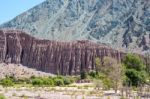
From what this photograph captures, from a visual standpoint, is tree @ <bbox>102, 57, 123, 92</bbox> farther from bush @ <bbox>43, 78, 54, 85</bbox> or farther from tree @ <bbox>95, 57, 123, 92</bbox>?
bush @ <bbox>43, 78, 54, 85</bbox>

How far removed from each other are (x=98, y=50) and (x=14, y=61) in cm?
3553

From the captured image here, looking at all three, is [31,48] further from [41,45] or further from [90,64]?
[90,64]

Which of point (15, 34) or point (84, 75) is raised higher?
point (15, 34)

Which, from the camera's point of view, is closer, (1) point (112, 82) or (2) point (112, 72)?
(2) point (112, 72)

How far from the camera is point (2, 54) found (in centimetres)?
19000

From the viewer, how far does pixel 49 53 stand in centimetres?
19138

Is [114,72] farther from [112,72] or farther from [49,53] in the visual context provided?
[49,53]

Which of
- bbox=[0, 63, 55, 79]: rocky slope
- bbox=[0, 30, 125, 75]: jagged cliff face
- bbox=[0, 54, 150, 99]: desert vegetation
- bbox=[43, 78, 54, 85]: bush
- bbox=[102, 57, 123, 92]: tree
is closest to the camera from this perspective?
bbox=[0, 54, 150, 99]: desert vegetation

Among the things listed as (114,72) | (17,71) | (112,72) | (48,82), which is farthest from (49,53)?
(114,72)

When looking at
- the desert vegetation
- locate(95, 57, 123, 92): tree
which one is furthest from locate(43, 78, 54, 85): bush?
locate(95, 57, 123, 92): tree

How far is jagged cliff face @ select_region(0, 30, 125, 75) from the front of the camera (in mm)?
185500

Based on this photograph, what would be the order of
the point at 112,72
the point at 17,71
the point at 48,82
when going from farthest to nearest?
the point at 17,71
the point at 48,82
the point at 112,72

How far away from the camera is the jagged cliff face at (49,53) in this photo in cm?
18550

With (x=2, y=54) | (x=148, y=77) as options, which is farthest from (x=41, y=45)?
(x=148, y=77)
